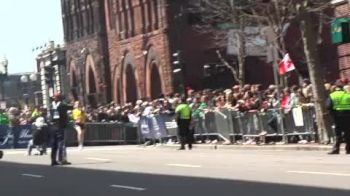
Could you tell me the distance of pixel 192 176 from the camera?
54.8 feet

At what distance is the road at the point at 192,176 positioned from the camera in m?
13.9

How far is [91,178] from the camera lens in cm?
1736

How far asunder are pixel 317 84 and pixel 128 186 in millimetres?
10459

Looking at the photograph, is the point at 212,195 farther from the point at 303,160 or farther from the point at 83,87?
the point at 83,87

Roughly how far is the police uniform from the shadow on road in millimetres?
5512

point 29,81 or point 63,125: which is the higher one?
point 29,81

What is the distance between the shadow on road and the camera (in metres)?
13.4

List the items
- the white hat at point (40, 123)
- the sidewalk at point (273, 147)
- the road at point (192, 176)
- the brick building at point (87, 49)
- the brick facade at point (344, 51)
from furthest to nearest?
1. the brick building at point (87, 49)
2. the brick facade at point (344, 51)
3. the white hat at point (40, 123)
4. the sidewalk at point (273, 147)
5. the road at point (192, 176)

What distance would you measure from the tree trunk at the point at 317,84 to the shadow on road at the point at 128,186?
7429 millimetres

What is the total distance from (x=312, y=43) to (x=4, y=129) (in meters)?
19.0

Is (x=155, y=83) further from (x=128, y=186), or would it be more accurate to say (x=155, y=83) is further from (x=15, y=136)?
(x=128, y=186)

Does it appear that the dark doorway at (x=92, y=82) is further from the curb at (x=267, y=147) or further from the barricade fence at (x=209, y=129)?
the curb at (x=267, y=147)

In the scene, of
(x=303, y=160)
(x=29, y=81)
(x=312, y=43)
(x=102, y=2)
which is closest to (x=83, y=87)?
(x=102, y=2)

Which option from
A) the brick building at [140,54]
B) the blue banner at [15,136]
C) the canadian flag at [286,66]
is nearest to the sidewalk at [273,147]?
the canadian flag at [286,66]
